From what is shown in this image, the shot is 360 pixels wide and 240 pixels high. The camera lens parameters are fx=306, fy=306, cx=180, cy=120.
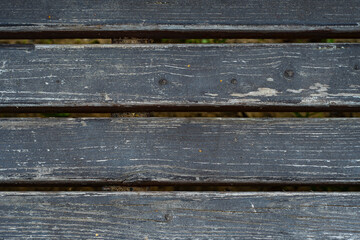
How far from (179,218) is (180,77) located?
55cm

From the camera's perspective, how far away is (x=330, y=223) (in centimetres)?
118

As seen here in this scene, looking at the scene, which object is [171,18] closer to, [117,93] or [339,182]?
[117,93]

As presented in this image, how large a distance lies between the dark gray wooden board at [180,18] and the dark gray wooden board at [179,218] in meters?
0.66

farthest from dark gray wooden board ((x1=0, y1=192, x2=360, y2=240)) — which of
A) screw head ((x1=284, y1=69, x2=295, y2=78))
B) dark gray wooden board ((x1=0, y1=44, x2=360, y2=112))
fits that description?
screw head ((x1=284, y1=69, x2=295, y2=78))

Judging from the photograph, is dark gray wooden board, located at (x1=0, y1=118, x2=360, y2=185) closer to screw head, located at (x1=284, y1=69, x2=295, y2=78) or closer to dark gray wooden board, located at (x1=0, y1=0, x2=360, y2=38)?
screw head, located at (x1=284, y1=69, x2=295, y2=78)

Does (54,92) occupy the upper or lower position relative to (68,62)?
lower

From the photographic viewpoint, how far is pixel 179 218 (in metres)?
1.19

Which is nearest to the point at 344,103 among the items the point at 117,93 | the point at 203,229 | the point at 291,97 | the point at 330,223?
the point at 291,97

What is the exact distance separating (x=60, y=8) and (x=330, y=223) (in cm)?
136

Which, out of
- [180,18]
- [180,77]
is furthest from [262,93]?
[180,18]

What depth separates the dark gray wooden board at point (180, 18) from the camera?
4.01ft

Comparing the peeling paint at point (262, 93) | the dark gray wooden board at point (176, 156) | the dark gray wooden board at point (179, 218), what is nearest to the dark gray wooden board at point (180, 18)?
the peeling paint at point (262, 93)

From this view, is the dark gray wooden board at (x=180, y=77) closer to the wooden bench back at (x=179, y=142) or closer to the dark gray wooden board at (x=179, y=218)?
the wooden bench back at (x=179, y=142)

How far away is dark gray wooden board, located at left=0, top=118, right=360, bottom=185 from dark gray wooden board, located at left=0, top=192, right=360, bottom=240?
0.27 feet
